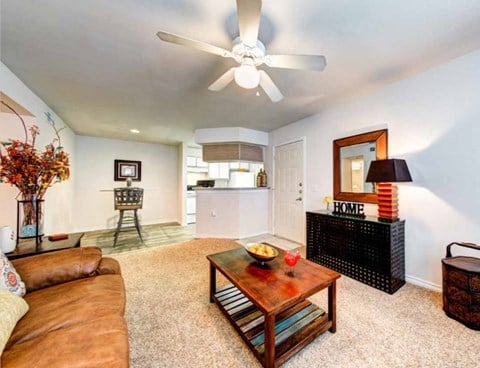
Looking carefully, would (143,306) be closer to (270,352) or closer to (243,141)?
(270,352)

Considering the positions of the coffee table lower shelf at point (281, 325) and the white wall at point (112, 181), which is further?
the white wall at point (112, 181)

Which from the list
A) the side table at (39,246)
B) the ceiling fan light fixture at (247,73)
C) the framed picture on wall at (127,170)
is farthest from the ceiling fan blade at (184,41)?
the framed picture on wall at (127,170)

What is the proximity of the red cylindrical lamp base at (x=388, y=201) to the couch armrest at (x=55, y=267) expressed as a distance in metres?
2.80

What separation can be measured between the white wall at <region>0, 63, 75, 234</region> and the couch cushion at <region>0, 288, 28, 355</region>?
1.85 meters

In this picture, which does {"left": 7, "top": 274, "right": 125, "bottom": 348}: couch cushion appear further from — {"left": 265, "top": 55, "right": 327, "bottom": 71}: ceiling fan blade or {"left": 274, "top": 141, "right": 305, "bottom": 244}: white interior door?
{"left": 274, "top": 141, "right": 305, "bottom": 244}: white interior door

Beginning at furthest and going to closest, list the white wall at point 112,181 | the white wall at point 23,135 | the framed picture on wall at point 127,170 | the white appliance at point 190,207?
the white appliance at point 190,207, the framed picture on wall at point 127,170, the white wall at point 112,181, the white wall at point 23,135

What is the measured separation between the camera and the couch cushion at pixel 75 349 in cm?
73

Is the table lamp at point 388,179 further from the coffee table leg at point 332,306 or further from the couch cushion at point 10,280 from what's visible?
the couch cushion at point 10,280

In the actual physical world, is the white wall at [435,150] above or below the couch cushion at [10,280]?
above

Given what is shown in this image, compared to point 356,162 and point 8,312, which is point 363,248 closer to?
point 356,162

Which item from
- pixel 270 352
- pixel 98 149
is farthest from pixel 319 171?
pixel 98 149

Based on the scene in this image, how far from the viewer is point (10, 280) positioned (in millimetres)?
1112

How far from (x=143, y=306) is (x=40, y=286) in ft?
2.61

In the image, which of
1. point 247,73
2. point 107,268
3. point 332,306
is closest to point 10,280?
point 107,268
